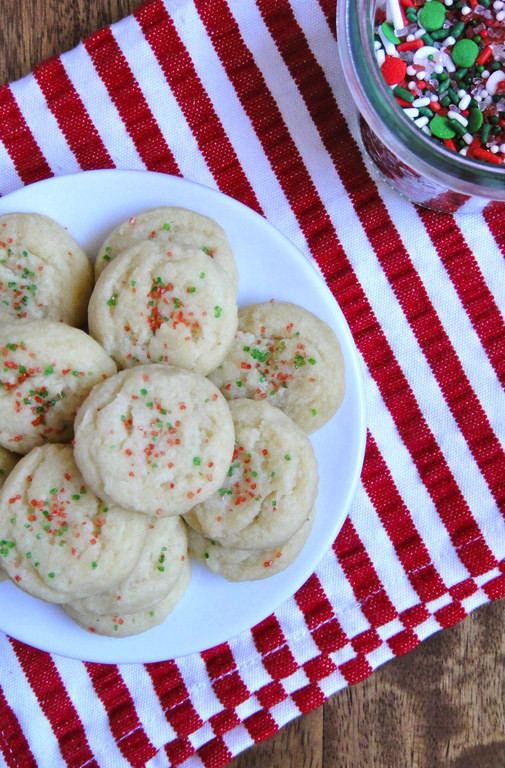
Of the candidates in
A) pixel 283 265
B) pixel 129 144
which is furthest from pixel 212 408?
pixel 129 144

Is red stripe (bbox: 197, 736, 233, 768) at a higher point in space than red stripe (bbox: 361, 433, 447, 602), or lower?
lower

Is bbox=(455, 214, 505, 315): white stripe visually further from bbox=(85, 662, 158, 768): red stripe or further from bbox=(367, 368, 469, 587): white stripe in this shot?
bbox=(85, 662, 158, 768): red stripe

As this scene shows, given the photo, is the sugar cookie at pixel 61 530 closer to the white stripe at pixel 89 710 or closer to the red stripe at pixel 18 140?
the white stripe at pixel 89 710

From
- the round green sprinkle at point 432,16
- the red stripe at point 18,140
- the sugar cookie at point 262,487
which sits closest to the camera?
the sugar cookie at point 262,487

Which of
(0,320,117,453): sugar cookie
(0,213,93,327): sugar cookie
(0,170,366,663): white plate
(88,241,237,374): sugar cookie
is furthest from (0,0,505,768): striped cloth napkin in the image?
(0,320,117,453): sugar cookie

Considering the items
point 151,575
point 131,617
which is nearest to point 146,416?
point 151,575

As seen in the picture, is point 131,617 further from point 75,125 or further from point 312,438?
point 75,125

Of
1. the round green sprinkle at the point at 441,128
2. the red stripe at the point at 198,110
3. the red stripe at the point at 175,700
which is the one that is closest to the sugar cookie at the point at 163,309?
the red stripe at the point at 198,110
